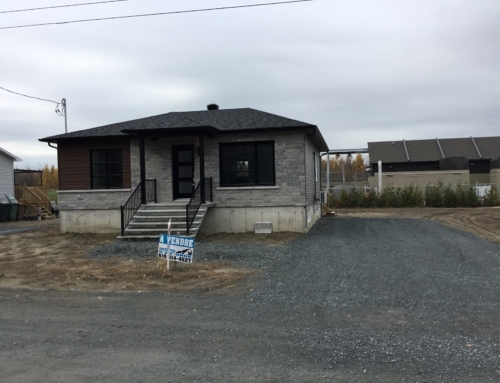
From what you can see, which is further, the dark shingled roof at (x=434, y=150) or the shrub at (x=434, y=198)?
the dark shingled roof at (x=434, y=150)

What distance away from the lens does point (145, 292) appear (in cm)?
725

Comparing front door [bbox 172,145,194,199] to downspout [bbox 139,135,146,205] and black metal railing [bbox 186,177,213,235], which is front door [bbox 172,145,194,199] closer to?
black metal railing [bbox 186,177,213,235]

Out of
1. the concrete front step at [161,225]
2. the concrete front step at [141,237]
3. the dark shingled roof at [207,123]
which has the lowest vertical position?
the concrete front step at [141,237]

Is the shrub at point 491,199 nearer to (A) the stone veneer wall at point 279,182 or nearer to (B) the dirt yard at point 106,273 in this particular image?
(A) the stone veneer wall at point 279,182

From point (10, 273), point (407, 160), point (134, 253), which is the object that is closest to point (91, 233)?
point (134, 253)

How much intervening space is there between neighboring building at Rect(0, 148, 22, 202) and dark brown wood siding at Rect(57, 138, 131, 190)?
12752 mm

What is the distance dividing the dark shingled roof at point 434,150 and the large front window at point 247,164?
28.4 metres

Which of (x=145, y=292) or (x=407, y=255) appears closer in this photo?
(x=145, y=292)

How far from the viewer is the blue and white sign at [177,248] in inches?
339

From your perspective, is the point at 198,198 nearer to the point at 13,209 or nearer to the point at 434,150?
the point at 13,209

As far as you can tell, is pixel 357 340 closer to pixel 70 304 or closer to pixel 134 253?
pixel 70 304

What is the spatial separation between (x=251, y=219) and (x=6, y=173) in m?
19.8

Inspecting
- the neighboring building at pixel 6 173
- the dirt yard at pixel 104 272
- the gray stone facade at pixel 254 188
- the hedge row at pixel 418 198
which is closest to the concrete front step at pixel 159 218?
the dirt yard at pixel 104 272

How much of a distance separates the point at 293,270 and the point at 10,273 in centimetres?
581
